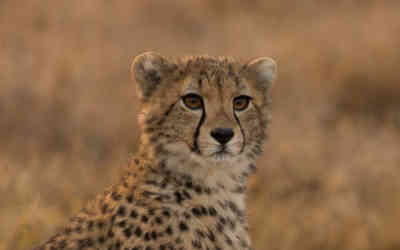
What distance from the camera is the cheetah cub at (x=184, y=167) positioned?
3648 mm

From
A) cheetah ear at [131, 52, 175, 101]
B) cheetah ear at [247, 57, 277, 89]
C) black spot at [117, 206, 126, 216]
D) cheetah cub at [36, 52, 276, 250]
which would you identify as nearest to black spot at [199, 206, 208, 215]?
cheetah cub at [36, 52, 276, 250]

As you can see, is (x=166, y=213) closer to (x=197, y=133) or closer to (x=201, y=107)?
(x=197, y=133)

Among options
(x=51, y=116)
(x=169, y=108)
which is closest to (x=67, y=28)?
(x=51, y=116)

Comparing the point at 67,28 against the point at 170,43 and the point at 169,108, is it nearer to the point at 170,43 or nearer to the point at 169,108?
the point at 170,43

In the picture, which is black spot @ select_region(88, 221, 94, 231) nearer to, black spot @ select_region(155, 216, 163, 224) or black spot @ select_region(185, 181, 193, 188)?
black spot @ select_region(155, 216, 163, 224)

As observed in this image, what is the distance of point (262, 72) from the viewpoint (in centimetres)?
427

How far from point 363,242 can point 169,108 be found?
114 inches

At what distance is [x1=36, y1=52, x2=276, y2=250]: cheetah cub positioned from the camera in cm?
365

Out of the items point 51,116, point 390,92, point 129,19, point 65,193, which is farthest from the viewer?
point 129,19

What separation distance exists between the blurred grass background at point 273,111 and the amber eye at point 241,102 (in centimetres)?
151

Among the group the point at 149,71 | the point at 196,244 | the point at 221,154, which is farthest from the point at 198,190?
the point at 149,71

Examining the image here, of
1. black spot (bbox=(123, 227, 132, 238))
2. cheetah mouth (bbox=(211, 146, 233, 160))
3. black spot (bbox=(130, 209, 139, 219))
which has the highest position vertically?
cheetah mouth (bbox=(211, 146, 233, 160))

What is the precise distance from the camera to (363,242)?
6387 mm

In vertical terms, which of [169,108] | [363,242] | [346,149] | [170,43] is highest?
[170,43]
